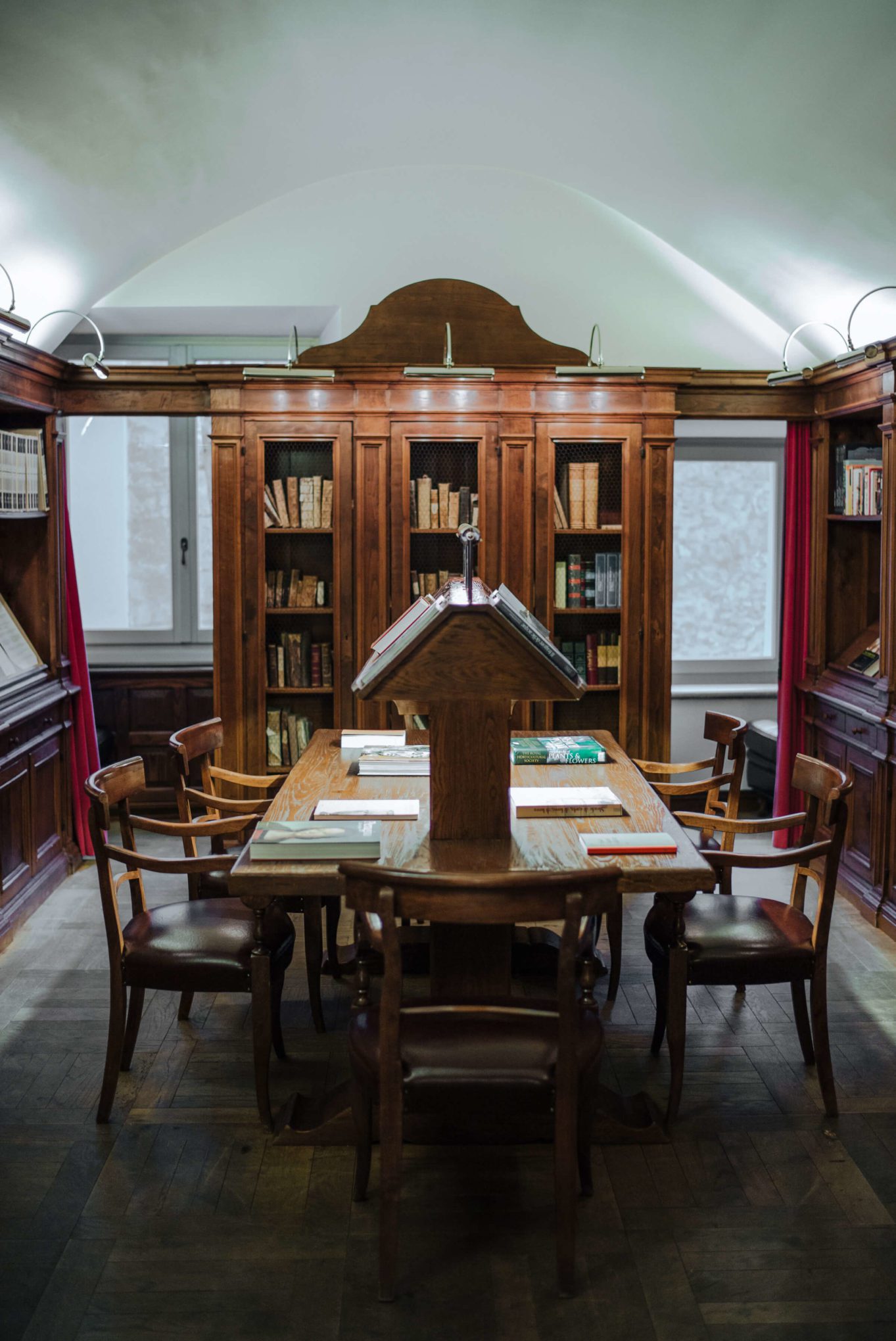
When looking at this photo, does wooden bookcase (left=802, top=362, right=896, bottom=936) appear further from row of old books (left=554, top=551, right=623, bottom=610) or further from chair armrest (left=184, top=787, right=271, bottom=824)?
chair armrest (left=184, top=787, right=271, bottom=824)

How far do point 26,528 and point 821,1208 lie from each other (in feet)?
15.1

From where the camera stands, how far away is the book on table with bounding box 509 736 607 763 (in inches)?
167

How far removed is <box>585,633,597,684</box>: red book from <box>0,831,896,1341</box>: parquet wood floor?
219 cm

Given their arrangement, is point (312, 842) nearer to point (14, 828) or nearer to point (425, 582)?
point (14, 828)

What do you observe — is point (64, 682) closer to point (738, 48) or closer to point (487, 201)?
point (487, 201)

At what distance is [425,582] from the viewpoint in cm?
A: 584

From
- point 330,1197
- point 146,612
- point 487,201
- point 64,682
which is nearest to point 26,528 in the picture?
point 64,682

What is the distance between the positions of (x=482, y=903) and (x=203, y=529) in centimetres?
528

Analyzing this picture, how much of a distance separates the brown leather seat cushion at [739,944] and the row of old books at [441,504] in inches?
109

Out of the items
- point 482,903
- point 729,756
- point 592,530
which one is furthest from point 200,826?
point 592,530

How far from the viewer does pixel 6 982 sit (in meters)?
4.42

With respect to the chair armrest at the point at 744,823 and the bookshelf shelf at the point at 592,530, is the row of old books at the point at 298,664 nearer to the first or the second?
the bookshelf shelf at the point at 592,530

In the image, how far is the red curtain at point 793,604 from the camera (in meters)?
6.00

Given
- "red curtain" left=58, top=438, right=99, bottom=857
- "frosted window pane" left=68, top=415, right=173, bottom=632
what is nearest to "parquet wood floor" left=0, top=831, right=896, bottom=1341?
"red curtain" left=58, top=438, right=99, bottom=857
